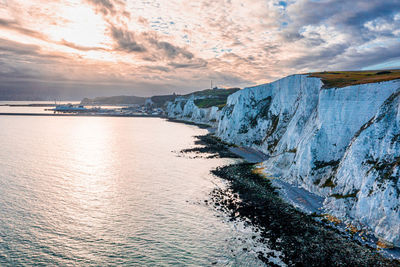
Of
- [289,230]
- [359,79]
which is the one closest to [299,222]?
[289,230]

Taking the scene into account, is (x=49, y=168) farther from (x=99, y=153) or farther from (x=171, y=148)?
(x=171, y=148)

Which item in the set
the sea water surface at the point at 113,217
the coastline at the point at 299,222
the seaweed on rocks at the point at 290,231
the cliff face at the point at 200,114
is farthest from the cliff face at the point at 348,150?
the cliff face at the point at 200,114

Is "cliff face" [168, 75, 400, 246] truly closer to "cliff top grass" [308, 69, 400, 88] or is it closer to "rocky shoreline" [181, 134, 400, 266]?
"cliff top grass" [308, 69, 400, 88]

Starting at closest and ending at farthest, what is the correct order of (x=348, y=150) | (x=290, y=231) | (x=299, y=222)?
(x=290, y=231) → (x=299, y=222) → (x=348, y=150)

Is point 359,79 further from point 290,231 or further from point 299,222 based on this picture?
point 290,231

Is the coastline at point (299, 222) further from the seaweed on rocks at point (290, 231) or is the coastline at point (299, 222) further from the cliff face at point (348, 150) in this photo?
the cliff face at point (348, 150)

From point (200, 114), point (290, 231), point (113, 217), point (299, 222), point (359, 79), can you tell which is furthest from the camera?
point (200, 114)

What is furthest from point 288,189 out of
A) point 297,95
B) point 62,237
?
point 62,237

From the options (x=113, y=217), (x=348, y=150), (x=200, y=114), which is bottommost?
(x=113, y=217)
